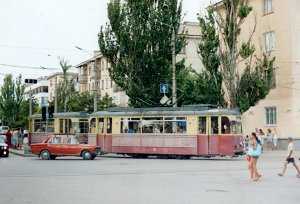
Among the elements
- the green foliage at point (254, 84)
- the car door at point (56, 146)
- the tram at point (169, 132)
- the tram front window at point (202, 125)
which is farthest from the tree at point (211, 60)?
the car door at point (56, 146)

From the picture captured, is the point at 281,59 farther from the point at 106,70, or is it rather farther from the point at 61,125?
the point at 106,70

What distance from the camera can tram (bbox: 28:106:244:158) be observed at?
31.2 m

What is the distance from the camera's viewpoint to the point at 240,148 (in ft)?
103

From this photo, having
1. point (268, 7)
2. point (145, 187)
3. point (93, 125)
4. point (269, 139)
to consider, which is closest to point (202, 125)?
point (93, 125)

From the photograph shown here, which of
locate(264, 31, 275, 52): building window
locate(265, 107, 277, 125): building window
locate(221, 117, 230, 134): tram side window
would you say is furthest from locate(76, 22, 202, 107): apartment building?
locate(221, 117, 230, 134): tram side window

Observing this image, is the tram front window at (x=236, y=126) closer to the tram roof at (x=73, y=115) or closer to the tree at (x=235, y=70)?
the tree at (x=235, y=70)

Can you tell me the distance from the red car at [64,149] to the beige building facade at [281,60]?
1716 cm

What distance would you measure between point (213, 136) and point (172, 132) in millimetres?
2507

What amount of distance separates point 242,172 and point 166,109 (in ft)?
37.3

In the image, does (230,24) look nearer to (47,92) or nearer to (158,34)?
(158,34)

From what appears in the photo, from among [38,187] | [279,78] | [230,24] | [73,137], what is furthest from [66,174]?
[279,78]

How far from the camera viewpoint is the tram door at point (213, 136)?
1227 inches

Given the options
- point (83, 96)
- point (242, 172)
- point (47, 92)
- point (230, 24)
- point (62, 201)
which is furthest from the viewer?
point (47, 92)

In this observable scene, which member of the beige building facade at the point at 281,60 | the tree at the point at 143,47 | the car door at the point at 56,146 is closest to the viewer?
the car door at the point at 56,146
